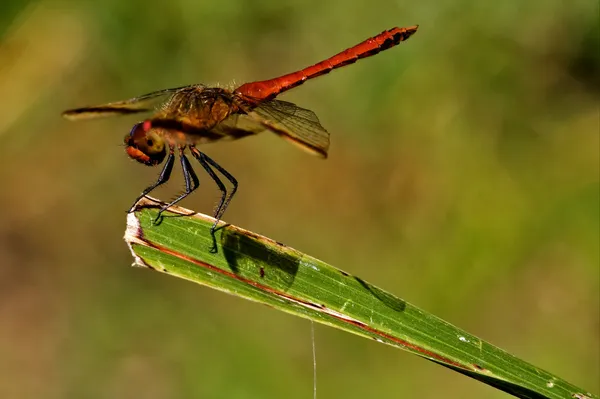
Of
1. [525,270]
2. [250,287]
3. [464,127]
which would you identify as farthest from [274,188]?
[250,287]

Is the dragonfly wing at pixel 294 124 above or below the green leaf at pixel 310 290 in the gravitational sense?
above

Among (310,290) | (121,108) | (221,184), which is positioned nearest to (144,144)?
(121,108)

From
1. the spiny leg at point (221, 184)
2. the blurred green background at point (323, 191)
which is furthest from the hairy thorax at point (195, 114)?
the blurred green background at point (323, 191)

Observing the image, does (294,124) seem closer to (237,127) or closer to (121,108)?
(237,127)

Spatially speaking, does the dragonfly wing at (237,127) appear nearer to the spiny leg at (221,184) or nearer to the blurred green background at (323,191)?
the spiny leg at (221,184)

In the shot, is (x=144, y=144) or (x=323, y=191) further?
(x=323, y=191)

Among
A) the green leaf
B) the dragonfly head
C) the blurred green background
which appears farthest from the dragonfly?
the blurred green background

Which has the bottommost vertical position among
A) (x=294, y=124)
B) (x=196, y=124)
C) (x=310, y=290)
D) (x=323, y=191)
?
(x=310, y=290)

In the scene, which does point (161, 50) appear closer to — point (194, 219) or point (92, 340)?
point (92, 340)

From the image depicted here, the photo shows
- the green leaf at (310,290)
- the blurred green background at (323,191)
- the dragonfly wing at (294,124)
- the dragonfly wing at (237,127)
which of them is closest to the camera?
the green leaf at (310,290)
